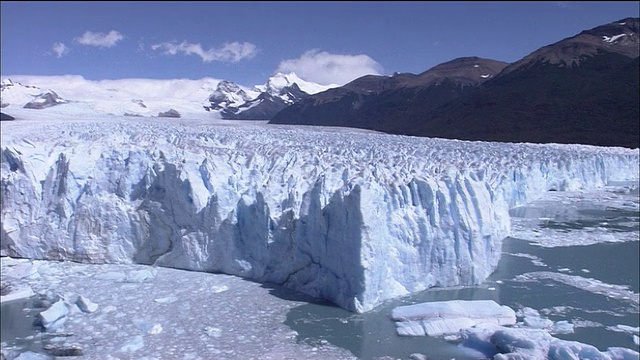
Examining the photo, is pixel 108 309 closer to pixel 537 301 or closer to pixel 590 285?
pixel 537 301

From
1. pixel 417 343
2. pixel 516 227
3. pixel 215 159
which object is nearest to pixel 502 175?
pixel 516 227

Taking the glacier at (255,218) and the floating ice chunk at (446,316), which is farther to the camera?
the glacier at (255,218)

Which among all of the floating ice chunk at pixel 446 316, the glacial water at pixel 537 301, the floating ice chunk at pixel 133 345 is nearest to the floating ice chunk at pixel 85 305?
the floating ice chunk at pixel 133 345

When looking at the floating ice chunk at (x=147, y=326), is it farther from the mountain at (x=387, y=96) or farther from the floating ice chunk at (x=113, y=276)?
the mountain at (x=387, y=96)

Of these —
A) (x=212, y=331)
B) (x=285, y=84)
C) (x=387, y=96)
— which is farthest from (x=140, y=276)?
(x=285, y=84)

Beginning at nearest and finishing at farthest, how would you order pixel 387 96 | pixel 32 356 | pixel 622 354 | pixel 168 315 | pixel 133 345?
pixel 32 356
pixel 622 354
pixel 133 345
pixel 168 315
pixel 387 96
